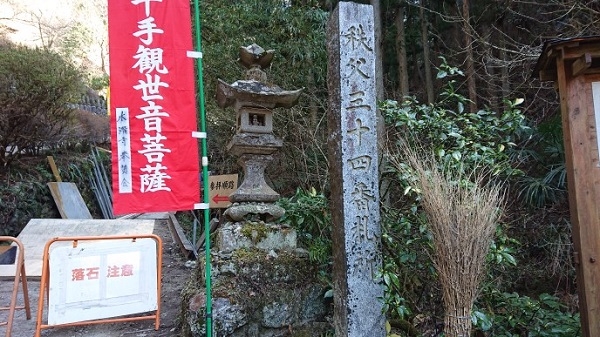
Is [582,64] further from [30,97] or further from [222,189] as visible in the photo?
[30,97]

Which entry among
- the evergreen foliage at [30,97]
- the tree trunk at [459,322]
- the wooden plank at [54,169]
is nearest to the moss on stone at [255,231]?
the tree trunk at [459,322]

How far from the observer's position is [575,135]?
282 cm

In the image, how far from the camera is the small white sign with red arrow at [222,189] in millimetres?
5723

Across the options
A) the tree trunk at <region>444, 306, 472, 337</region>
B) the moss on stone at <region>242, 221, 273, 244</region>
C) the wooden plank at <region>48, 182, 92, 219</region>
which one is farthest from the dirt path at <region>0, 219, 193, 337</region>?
Answer: the wooden plank at <region>48, 182, 92, 219</region>

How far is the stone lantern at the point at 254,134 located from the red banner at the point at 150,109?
64 cm

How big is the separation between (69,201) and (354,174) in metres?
8.12

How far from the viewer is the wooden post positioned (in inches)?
105

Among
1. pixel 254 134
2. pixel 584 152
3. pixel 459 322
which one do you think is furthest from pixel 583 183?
pixel 254 134

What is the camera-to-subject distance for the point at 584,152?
2.79 meters

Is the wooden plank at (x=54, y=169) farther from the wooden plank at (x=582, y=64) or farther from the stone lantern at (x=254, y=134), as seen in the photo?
the wooden plank at (x=582, y=64)

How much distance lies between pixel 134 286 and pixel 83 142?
28.9 ft

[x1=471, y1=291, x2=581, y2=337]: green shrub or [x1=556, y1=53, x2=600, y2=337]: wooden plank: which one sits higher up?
[x1=556, y1=53, x2=600, y2=337]: wooden plank

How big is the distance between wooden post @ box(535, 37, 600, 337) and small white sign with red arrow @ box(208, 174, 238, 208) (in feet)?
13.4

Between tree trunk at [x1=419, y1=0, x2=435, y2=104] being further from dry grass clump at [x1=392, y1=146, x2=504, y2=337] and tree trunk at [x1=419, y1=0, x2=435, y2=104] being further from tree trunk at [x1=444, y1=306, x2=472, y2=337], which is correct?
tree trunk at [x1=444, y1=306, x2=472, y2=337]
